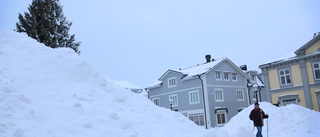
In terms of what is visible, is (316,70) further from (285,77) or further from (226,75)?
(226,75)

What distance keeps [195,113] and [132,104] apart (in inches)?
918

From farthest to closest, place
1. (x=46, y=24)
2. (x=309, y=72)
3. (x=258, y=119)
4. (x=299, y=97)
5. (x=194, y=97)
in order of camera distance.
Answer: (x=194, y=97) → (x=299, y=97) → (x=309, y=72) → (x=46, y=24) → (x=258, y=119)

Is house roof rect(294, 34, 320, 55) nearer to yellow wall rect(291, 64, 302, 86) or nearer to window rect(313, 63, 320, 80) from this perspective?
yellow wall rect(291, 64, 302, 86)

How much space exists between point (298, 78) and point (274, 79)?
93.8 inches

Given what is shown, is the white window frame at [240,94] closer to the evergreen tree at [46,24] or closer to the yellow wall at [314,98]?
the yellow wall at [314,98]

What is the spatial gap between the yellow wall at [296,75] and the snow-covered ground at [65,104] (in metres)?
19.8

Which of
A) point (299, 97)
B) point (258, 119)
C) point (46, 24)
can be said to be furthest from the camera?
point (299, 97)

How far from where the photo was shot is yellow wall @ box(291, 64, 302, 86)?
2390cm

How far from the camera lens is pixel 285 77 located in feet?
81.7

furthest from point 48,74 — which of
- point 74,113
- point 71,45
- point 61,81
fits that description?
point 71,45

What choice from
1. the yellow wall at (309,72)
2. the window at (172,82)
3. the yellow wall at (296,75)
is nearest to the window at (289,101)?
the yellow wall at (296,75)

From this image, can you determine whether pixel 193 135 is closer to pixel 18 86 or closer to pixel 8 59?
pixel 18 86

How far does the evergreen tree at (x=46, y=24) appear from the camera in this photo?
19594 millimetres

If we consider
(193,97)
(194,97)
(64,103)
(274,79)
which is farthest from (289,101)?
(64,103)
